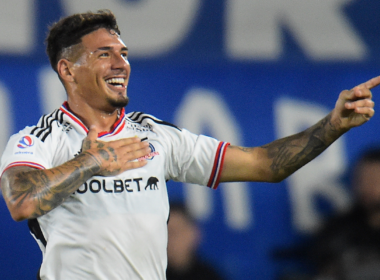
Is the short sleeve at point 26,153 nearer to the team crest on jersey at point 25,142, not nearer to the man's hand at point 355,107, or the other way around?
the team crest on jersey at point 25,142

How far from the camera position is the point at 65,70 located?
1.82 m

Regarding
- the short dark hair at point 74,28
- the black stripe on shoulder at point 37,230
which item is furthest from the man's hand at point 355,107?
the black stripe on shoulder at point 37,230

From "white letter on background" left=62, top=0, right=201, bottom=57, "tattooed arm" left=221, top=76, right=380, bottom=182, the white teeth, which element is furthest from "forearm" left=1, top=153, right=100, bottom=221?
"white letter on background" left=62, top=0, right=201, bottom=57

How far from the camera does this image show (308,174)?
9.27ft

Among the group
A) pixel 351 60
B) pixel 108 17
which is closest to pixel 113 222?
pixel 108 17

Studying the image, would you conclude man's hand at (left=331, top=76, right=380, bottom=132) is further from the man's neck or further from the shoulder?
the shoulder

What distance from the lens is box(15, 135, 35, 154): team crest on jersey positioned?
58.3 inches

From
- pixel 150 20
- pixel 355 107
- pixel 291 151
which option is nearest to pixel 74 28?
pixel 291 151

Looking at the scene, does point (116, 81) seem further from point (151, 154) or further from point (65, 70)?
point (151, 154)

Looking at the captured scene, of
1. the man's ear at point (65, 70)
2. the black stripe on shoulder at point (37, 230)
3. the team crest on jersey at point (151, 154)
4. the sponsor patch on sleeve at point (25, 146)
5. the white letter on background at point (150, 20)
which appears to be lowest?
the black stripe on shoulder at point (37, 230)

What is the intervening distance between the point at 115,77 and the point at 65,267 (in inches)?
25.7

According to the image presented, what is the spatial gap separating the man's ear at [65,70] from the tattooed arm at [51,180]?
1.24 feet

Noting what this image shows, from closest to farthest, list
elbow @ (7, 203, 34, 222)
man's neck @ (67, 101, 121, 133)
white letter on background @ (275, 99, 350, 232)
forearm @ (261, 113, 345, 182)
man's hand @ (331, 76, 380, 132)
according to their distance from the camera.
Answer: elbow @ (7, 203, 34, 222) < man's hand @ (331, 76, 380, 132) < forearm @ (261, 113, 345, 182) < man's neck @ (67, 101, 121, 133) < white letter on background @ (275, 99, 350, 232)

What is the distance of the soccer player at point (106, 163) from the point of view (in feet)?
4.77
